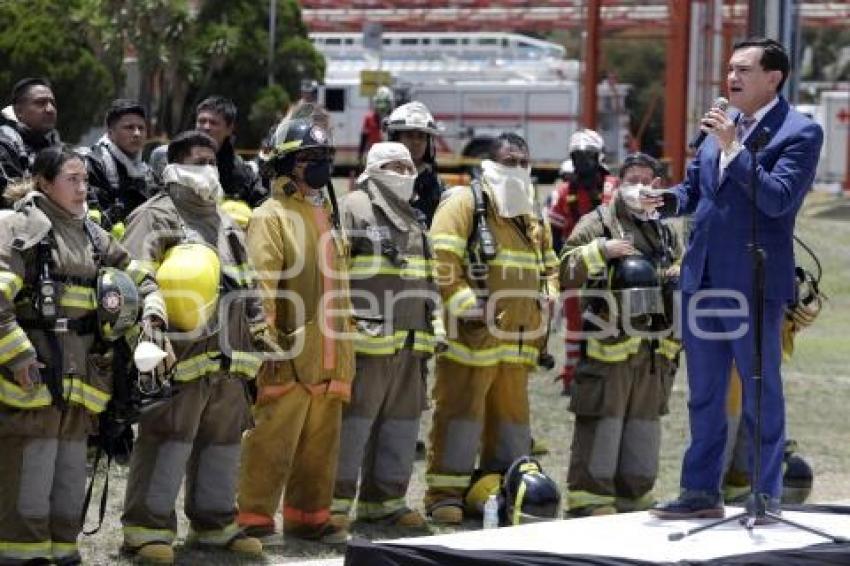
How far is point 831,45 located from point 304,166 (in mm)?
71762

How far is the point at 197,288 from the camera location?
28.5ft

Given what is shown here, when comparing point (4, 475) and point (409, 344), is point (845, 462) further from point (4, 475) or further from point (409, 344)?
point (4, 475)

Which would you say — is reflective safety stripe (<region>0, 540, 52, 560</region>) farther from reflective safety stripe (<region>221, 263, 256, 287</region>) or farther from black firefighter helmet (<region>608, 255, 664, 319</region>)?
black firefighter helmet (<region>608, 255, 664, 319</region>)

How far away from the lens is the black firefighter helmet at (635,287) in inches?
409

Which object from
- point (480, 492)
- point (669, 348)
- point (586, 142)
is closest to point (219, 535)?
point (480, 492)

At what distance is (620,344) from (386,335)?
1.47 metres

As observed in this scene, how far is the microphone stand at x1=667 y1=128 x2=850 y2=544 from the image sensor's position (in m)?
7.64

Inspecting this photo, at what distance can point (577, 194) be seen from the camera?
14.0 meters

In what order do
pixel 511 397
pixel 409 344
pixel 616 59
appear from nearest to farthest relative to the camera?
pixel 409 344, pixel 511 397, pixel 616 59

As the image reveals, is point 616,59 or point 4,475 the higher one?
point 616,59

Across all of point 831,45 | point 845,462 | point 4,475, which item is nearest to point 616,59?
point 831,45

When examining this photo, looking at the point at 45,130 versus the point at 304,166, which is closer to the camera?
the point at 304,166

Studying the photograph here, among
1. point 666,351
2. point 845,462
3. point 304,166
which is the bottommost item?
point 845,462

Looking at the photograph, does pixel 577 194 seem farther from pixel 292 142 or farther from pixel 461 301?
pixel 292 142
